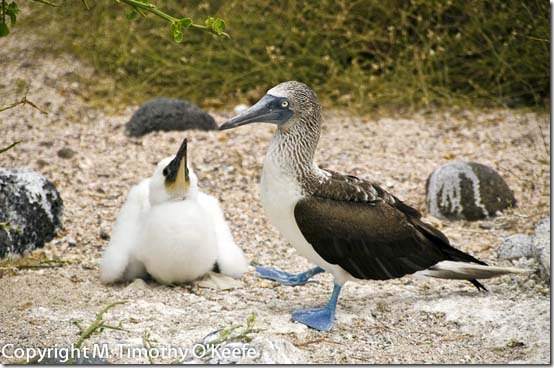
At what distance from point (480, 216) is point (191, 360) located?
2945 mm

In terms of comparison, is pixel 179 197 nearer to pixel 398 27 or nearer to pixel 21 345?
pixel 21 345

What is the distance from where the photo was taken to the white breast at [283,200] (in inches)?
169

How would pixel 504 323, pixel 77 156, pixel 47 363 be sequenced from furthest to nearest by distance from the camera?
pixel 77 156
pixel 504 323
pixel 47 363

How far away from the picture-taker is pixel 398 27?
803cm

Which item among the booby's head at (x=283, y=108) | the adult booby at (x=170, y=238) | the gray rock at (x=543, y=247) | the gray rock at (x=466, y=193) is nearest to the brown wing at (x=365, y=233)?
the booby's head at (x=283, y=108)

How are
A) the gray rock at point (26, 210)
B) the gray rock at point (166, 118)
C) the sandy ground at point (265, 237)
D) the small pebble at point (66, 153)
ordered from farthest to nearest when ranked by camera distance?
1. the gray rock at point (166, 118)
2. the small pebble at point (66, 153)
3. the gray rock at point (26, 210)
4. the sandy ground at point (265, 237)

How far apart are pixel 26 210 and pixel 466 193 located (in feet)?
9.60

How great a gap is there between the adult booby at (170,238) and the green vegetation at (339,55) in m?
3.20

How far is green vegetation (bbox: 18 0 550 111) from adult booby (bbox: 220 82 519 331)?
11.4ft

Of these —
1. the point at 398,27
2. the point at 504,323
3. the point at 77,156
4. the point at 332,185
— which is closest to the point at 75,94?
the point at 77,156

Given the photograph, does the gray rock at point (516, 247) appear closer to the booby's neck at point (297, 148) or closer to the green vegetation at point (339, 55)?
the booby's neck at point (297, 148)

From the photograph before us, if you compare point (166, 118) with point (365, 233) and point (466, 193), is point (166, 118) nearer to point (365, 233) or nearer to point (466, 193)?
point (466, 193)

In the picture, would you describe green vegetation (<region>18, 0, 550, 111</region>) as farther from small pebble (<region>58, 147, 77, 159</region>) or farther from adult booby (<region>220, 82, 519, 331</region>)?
adult booby (<region>220, 82, 519, 331</region>)

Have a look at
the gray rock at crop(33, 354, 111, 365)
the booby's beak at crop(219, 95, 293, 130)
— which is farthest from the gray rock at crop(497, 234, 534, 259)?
the gray rock at crop(33, 354, 111, 365)
